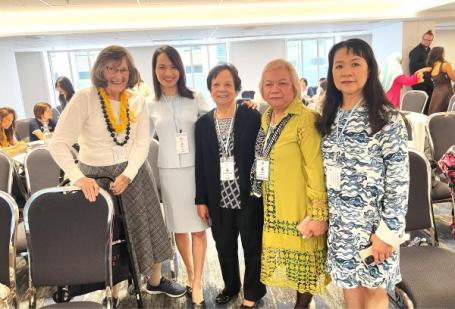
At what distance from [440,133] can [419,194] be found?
123 centimetres

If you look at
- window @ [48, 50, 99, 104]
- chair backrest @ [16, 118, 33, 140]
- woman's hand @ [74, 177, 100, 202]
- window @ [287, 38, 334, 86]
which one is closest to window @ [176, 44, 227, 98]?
window @ [287, 38, 334, 86]

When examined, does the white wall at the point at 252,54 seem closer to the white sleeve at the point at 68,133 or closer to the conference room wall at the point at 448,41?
the conference room wall at the point at 448,41

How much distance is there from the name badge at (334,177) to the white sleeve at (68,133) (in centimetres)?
118

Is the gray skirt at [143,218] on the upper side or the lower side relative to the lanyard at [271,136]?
lower

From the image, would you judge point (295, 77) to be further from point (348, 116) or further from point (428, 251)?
point (428, 251)

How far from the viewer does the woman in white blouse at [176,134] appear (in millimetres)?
2010

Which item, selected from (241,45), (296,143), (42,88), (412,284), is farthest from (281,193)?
(42,88)

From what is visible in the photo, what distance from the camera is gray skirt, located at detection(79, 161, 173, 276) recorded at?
1.96 metres

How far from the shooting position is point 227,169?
1.93 m

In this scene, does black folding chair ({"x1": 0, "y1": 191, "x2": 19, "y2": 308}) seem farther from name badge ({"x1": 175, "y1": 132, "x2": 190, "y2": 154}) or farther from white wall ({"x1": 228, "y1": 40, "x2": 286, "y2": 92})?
white wall ({"x1": 228, "y1": 40, "x2": 286, "y2": 92})

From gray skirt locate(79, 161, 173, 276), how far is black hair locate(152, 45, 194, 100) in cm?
47

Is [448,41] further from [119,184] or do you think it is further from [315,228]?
[119,184]

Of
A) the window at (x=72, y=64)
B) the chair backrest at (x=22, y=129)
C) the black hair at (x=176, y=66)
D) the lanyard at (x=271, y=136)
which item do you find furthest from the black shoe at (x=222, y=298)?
the window at (x=72, y=64)

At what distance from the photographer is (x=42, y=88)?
448 inches
